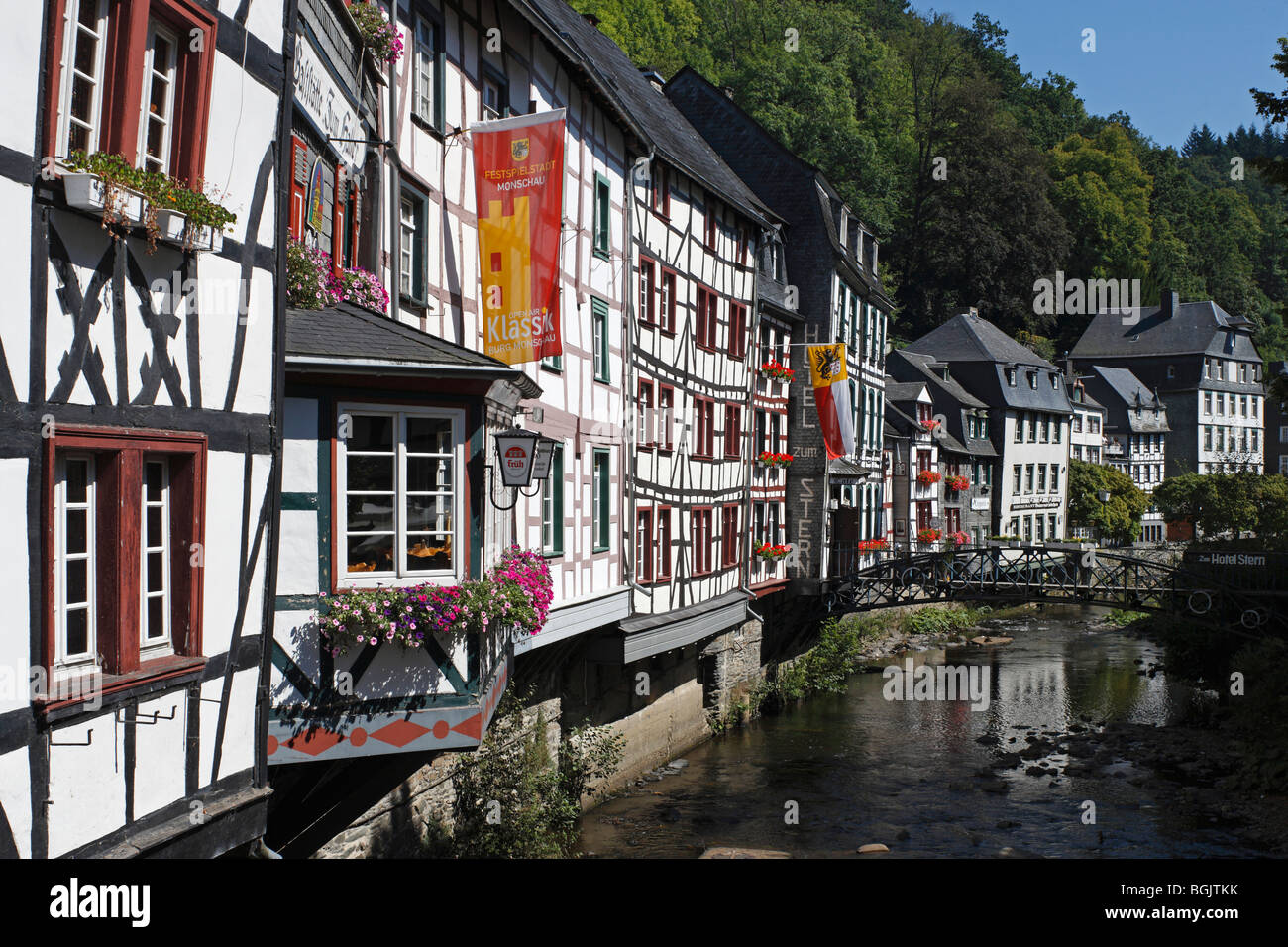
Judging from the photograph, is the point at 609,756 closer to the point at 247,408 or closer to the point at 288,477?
the point at 288,477

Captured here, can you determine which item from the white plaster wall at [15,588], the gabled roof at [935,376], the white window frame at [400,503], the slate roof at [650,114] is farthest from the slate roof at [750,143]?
the white plaster wall at [15,588]

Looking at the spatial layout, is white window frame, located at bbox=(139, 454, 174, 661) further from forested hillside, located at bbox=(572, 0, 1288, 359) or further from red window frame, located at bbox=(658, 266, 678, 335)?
forested hillside, located at bbox=(572, 0, 1288, 359)

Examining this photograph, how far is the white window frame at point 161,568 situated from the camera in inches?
292

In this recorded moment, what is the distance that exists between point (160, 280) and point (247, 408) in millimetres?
1285

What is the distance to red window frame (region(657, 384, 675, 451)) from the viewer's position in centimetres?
2295

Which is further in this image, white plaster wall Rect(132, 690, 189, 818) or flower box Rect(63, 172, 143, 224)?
white plaster wall Rect(132, 690, 189, 818)

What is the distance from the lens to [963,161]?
2854 inches

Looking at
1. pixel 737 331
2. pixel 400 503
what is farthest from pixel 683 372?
pixel 400 503

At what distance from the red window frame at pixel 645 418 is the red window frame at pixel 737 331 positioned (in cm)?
561

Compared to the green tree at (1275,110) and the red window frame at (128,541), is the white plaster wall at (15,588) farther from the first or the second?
the green tree at (1275,110)

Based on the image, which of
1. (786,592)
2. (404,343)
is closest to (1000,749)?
(786,592)

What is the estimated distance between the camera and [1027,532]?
6125cm

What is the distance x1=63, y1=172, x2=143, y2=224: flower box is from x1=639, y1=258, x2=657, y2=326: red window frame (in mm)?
15539

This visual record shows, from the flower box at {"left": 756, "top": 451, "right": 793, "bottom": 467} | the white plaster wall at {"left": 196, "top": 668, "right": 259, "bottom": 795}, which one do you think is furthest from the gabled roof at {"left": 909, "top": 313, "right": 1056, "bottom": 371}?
the white plaster wall at {"left": 196, "top": 668, "right": 259, "bottom": 795}
